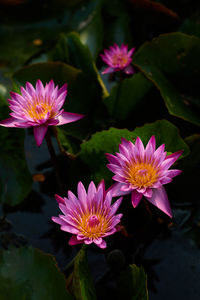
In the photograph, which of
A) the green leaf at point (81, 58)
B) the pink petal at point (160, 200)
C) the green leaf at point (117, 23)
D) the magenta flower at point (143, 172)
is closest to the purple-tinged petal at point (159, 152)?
the magenta flower at point (143, 172)

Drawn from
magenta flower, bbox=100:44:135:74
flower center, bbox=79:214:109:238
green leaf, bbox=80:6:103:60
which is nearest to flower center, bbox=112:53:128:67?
magenta flower, bbox=100:44:135:74

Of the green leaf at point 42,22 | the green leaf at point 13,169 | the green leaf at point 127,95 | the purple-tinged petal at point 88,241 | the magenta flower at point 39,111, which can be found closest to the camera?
the purple-tinged petal at point 88,241

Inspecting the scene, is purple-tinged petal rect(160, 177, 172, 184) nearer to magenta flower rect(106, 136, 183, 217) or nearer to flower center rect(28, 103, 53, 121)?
magenta flower rect(106, 136, 183, 217)

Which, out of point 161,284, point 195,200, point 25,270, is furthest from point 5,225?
point 195,200

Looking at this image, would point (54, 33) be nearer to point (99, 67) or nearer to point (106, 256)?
point (99, 67)

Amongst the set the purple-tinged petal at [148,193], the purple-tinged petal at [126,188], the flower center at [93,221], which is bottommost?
the flower center at [93,221]

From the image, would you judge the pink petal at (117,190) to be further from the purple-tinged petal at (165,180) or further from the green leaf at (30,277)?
the green leaf at (30,277)
